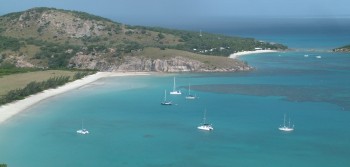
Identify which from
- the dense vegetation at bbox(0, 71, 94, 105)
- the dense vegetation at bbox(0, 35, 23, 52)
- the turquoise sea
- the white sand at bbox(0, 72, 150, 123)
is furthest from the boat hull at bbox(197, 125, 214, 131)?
the dense vegetation at bbox(0, 35, 23, 52)

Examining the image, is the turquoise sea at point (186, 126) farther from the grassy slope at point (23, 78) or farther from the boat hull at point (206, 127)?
the grassy slope at point (23, 78)

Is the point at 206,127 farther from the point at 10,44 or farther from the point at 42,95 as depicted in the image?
the point at 10,44

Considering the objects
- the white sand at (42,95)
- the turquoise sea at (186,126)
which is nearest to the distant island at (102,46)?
the white sand at (42,95)

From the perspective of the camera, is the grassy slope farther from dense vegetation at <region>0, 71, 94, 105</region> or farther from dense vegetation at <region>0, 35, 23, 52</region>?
dense vegetation at <region>0, 35, 23, 52</region>

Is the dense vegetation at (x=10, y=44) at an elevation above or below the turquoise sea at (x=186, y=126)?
above

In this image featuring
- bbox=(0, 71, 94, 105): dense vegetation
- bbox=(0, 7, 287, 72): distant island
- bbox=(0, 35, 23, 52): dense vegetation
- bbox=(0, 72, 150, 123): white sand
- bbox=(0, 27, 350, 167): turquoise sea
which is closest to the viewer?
bbox=(0, 27, 350, 167): turquoise sea

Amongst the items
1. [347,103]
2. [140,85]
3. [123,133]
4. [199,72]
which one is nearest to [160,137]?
[123,133]
